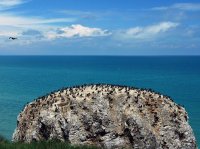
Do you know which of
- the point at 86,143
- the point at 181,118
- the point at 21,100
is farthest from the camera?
the point at 21,100

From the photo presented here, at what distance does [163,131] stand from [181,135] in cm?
126

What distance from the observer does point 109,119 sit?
27.5 meters

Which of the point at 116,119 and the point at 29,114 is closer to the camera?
the point at 116,119

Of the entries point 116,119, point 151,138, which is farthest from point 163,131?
point 116,119

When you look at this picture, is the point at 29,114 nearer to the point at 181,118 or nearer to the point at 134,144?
the point at 134,144

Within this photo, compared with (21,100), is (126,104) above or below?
above

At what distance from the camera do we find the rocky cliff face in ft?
89.2

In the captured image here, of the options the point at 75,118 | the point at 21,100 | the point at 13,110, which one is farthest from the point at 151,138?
the point at 21,100

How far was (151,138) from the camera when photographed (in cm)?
2736

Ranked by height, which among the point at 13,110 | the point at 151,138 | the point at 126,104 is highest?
the point at 126,104

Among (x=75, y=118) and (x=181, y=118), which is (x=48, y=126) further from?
(x=181, y=118)

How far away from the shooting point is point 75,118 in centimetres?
2730

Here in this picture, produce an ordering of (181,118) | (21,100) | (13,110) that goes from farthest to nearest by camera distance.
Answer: (21,100) < (13,110) < (181,118)

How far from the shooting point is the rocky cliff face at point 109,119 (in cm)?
2720
